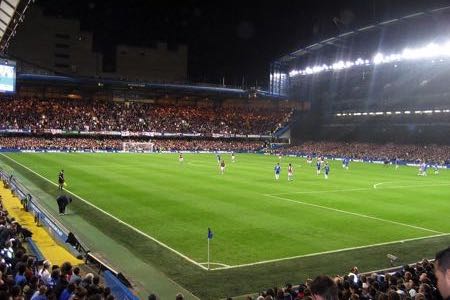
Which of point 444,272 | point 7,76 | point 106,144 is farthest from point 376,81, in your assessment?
point 444,272

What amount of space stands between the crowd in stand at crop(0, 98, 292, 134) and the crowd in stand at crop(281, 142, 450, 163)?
14630 millimetres

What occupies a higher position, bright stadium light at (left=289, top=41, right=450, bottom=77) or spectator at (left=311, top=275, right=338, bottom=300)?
bright stadium light at (left=289, top=41, right=450, bottom=77)

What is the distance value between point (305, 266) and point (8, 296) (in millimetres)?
10443

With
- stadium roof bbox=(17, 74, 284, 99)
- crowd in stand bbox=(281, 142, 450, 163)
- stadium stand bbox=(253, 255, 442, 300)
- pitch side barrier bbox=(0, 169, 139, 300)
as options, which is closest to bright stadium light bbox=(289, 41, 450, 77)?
crowd in stand bbox=(281, 142, 450, 163)

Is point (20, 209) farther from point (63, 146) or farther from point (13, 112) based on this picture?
point (13, 112)

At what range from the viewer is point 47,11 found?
13462 centimetres

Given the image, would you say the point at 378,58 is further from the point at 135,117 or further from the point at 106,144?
the point at 106,144

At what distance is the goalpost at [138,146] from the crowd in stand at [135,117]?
5.49m

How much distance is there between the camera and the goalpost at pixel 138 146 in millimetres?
82188

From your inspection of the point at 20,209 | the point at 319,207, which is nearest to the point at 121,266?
the point at 20,209

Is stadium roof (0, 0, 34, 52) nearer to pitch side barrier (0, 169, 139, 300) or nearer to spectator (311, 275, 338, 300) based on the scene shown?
pitch side barrier (0, 169, 139, 300)

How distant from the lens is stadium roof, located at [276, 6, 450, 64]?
61425 mm

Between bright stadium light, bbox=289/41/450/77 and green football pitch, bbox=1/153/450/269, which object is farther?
bright stadium light, bbox=289/41/450/77

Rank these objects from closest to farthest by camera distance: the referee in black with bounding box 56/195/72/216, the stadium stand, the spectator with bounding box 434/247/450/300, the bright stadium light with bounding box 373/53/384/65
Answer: the spectator with bounding box 434/247/450/300 → the stadium stand → the referee in black with bounding box 56/195/72/216 → the bright stadium light with bounding box 373/53/384/65
